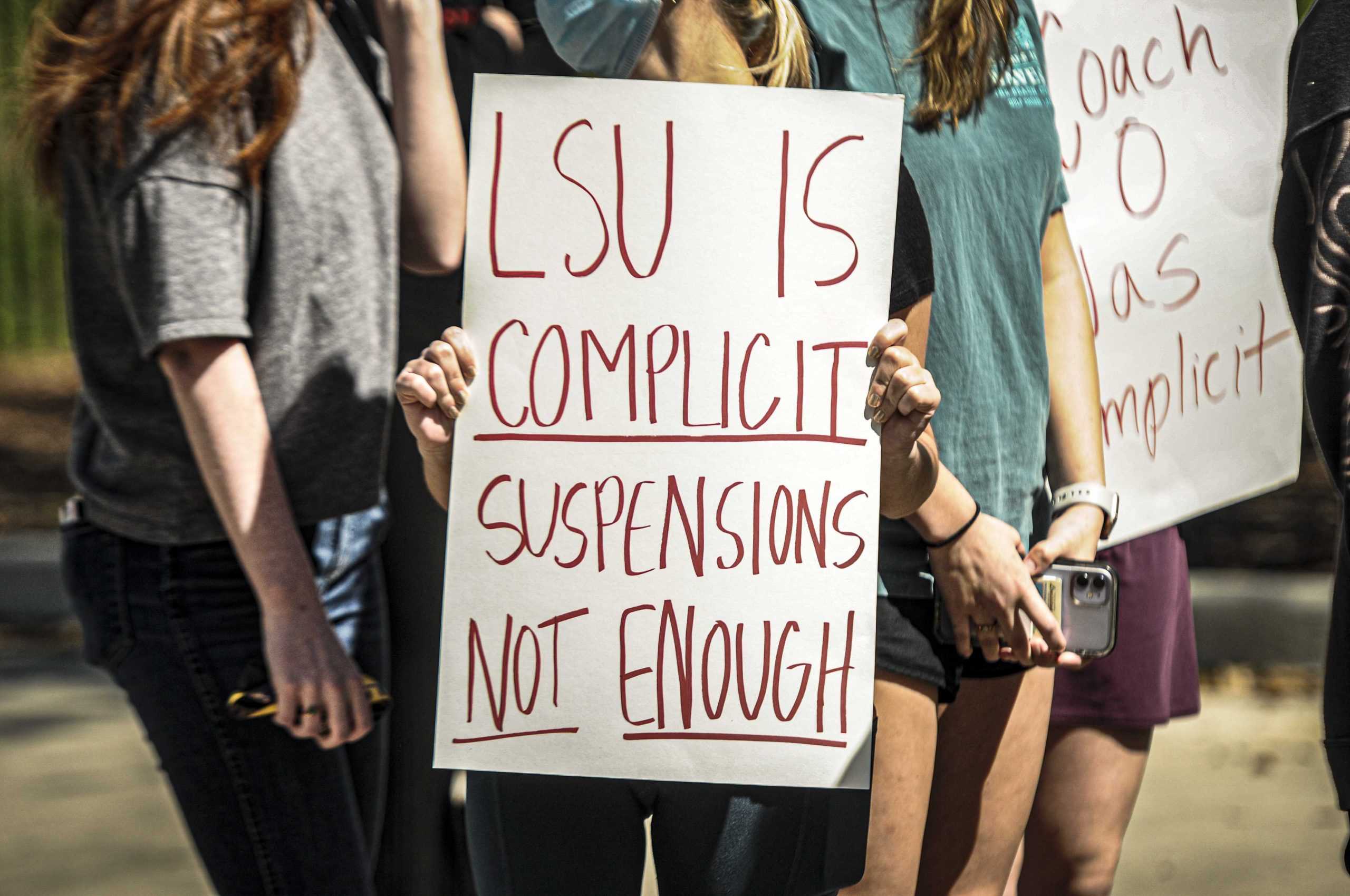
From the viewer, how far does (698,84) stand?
151cm

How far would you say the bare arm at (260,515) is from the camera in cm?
161

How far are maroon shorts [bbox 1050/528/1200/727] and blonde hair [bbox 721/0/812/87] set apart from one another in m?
0.91

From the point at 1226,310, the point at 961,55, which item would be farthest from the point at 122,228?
the point at 1226,310

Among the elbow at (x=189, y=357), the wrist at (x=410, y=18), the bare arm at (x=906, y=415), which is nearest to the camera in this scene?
the bare arm at (x=906, y=415)

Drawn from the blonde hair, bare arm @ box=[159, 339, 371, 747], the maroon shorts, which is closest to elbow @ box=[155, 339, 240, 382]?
bare arm @ box=[159, 339, 371, 747]

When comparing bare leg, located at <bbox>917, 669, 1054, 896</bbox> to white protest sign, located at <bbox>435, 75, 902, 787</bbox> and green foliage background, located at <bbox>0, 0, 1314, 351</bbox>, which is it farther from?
green foliage background, located at <bbox>0, 0, 1314, 351</bbox>

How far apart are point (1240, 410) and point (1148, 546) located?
0.84ft

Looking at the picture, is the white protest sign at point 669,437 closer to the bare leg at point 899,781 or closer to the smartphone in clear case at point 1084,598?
the bare leg at point 899,781

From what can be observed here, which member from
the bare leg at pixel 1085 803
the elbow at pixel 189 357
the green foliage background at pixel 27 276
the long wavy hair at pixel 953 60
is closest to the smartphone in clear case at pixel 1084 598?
the bare leg at pixel 1085 803

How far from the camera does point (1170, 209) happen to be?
1854 mm

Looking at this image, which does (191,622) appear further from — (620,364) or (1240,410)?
(1240,410)

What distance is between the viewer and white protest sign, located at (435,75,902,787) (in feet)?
4.99

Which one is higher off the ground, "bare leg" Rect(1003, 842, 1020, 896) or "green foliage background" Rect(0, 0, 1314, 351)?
"green foliage background" Rect(0, 0, 1314, 351)

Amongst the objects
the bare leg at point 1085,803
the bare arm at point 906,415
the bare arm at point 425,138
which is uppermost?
the bare arm at point 425,138
